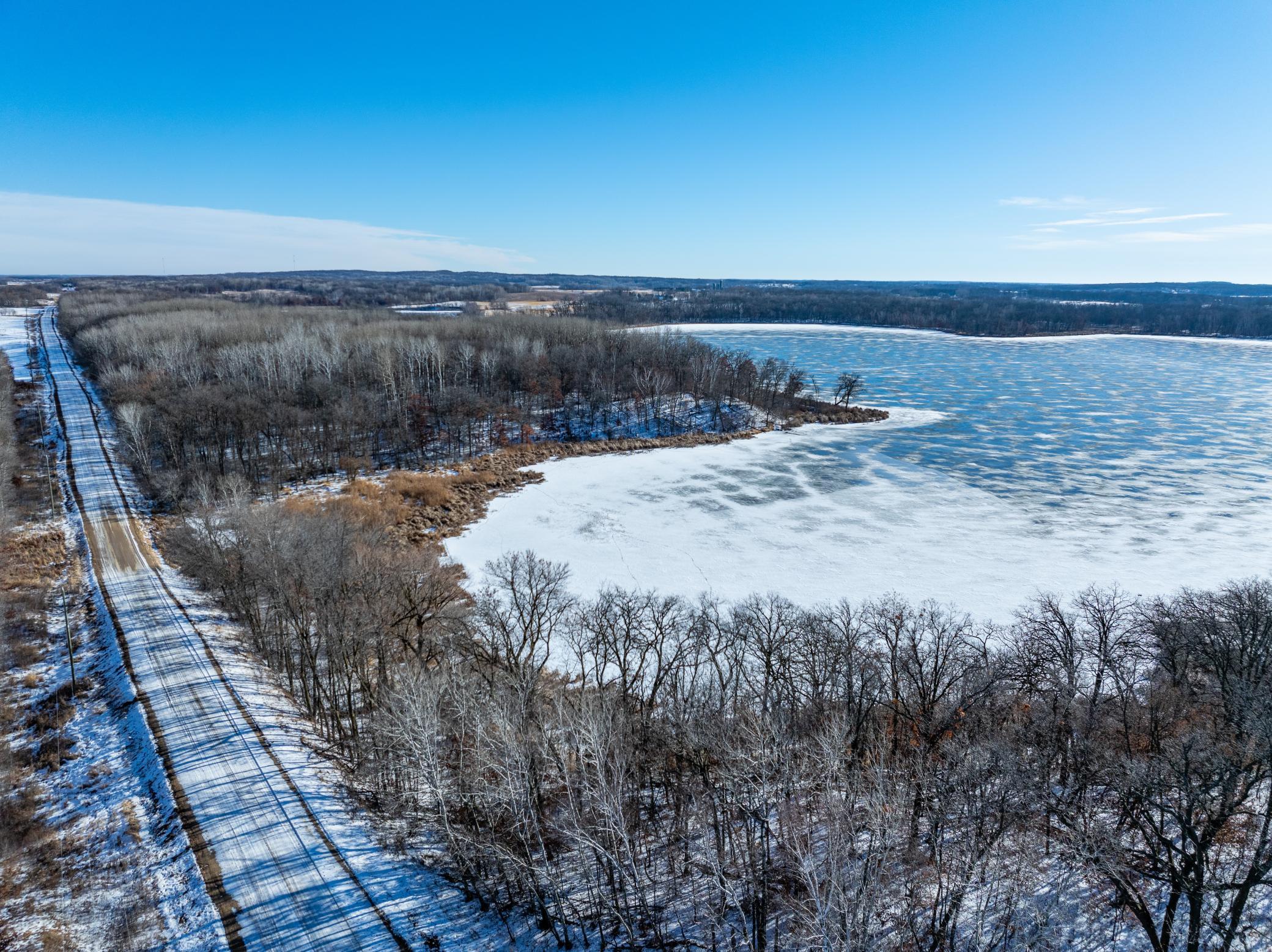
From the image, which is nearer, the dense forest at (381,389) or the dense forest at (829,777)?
the dense forest at (829,777)

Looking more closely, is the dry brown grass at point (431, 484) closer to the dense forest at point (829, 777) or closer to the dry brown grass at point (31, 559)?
the dry brown grass at point (31, 559)

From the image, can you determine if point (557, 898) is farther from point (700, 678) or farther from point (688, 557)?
point (688, 557)

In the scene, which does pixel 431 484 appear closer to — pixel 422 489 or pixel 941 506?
pixel 422 489

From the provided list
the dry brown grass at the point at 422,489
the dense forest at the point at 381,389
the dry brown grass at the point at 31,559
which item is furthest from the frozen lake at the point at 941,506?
the dry brown grass at the point at 31,559

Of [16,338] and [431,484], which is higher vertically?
[16,338]

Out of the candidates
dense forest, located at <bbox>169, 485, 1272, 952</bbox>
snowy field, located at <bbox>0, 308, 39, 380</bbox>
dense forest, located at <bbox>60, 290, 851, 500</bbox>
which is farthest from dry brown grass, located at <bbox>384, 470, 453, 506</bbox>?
snowy field, located at <bbox>0, 308, 39, 380</bbox>

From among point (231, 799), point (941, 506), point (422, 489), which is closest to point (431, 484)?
point (422, 489)
